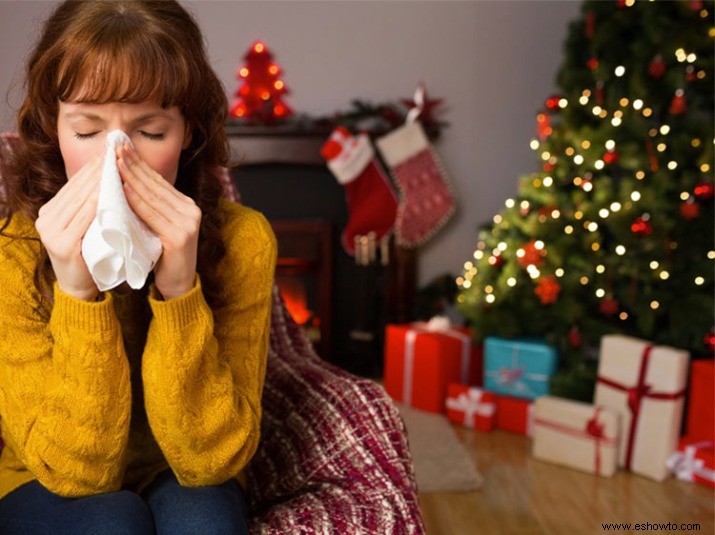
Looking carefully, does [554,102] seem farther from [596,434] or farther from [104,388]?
[104,388]

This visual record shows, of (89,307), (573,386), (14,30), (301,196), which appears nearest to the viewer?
(89,307)

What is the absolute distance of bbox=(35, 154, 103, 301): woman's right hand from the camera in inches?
38.7

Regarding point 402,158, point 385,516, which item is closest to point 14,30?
point 402,158

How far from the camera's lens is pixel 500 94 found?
371 centimetres

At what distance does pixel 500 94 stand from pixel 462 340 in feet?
4.07

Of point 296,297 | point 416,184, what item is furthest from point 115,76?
point 296,297

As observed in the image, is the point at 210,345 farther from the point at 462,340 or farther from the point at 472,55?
the point at 472,55

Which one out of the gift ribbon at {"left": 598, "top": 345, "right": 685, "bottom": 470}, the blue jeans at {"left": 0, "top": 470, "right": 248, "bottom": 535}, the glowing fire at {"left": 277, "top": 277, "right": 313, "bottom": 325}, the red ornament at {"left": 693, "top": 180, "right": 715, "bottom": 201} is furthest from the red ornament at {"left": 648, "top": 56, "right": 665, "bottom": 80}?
the blue jeans at {"left": 0, "top": 470, "right": 248, "bottom": 535}

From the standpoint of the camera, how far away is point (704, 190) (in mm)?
2684

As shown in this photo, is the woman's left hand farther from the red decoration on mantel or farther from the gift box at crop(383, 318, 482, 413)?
the red decoration on mantel

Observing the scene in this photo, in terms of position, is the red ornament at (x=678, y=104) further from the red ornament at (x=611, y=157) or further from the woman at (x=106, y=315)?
the woman at (x=106, y=315)

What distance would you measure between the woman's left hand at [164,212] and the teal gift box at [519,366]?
6.91ft

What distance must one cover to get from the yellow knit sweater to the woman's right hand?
0.17 ft

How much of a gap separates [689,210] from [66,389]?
88.9 inches
